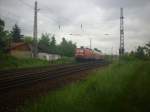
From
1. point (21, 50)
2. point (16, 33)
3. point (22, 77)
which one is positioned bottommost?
point (22, 77)

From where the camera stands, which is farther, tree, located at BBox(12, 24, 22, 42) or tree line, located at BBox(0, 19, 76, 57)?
tree, located at BBox(12, 24, 22, 42)

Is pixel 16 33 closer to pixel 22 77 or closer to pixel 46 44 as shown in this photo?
pixel 46 44

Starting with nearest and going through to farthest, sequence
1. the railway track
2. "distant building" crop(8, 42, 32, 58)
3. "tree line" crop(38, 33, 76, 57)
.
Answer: the railway track
"distant building" crop(8, 42, 32, 58)
"tree line" crop(38, 33, 76, 57)

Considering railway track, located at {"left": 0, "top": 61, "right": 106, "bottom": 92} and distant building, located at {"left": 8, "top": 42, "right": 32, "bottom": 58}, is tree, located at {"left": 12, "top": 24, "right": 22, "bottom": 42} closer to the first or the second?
distant building, located at {"left": 8, "top": 42, "right": 32, "bottom": 58}

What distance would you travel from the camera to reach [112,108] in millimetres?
6402

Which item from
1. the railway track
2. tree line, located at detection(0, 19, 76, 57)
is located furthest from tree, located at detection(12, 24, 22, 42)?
the railway track

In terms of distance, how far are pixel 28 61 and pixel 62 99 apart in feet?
84.0

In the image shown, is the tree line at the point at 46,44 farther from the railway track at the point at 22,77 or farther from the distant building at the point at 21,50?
the railway track at the point at 22,77

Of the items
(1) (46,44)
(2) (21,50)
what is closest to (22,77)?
(2) (21,50)

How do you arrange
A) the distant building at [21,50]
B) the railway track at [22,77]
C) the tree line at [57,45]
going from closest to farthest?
the railway track at [22,77] → the distant building at [21,50] → the tree line at [57,45]

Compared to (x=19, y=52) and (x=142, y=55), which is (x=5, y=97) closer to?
(x=142, y=55)

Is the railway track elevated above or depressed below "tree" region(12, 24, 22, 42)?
below

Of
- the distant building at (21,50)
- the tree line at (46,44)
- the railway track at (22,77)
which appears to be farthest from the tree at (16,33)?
the railway track at (22,77)

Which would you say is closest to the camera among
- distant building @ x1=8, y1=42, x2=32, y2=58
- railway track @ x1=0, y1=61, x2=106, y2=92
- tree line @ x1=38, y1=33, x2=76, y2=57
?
railway track @ x1=0, y1=61, x2=106, y2=92
